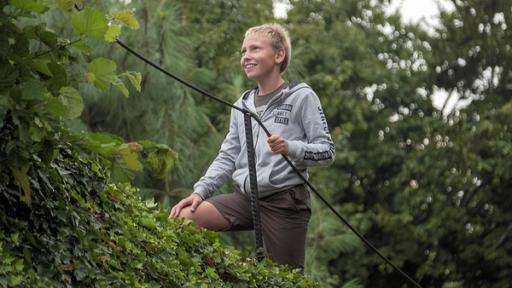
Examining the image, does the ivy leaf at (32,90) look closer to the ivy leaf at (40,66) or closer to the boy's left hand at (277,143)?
the ivy leaf at (40,66)

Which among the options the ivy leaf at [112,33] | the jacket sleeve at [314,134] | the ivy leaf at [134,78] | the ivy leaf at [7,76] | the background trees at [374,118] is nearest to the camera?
the ivy leaf at [7,76]

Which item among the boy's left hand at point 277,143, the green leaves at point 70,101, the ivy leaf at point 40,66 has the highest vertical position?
the ivy leaf at point 40,66

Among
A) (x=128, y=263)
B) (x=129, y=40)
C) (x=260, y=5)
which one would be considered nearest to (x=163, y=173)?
(x=128, y=263)

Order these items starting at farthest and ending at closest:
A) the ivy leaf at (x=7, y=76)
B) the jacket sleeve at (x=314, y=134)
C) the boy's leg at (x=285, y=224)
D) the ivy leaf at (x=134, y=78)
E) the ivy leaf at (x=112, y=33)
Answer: the boy's leg at (x=285, y=224)
the jacket sleeve at (x=314, y=134)
the ivy leaf at (x=134, y=78)
the ivy leaf at (x=112, y=33)
the ivy leaf at (x=7, y=76)

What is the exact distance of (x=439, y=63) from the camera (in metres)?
29.2

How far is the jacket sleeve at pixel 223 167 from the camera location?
20.9 ft

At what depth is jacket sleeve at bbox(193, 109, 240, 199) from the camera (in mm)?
6371

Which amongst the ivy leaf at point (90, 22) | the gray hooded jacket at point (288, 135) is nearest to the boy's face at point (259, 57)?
the gray hooded jacket at point (288, 135)

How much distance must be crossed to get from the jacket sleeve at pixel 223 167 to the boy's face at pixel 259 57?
0.72 ft

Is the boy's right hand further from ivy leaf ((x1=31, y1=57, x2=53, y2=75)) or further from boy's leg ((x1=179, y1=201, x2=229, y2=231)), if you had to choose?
ivy leaf ((x1=31, y1=57, x2=53, y2=75))

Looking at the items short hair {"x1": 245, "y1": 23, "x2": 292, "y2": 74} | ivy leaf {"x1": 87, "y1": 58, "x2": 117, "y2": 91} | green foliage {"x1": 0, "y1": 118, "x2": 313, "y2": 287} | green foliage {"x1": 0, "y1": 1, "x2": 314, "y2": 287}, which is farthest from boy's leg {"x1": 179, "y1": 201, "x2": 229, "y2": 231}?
ivy leaf {"x1": 87, "y1": 58, "x2": 117, "y2": 91}

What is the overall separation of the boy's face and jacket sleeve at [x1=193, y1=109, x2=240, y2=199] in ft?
0.72

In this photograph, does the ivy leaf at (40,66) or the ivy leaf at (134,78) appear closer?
the ivy leaf at (40,66)

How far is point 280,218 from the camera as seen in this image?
6.19 m
